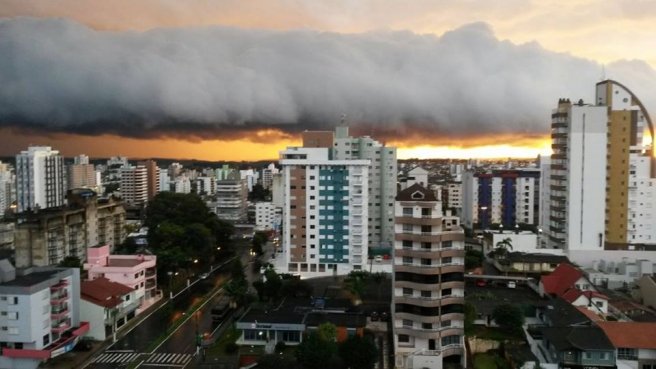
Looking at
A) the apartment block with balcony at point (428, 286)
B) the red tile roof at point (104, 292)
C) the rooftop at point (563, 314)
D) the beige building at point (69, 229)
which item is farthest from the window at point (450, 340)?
the beige building at point (69, 229)

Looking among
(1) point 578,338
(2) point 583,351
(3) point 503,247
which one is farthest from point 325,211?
(2) point 583,351

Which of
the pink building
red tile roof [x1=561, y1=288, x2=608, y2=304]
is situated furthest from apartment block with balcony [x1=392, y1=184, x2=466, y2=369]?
the pink building

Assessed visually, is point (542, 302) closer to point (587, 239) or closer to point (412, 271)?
point (412, 271)

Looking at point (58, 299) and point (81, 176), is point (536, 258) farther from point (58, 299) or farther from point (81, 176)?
point (81, 176)

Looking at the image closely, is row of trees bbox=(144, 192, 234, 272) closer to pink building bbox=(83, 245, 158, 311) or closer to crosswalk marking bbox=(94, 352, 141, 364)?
pink building bbox=(83, 245, 158, 311)

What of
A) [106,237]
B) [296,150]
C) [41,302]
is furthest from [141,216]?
[41,302]

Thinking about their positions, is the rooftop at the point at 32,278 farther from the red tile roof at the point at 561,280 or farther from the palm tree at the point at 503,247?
the palm tree at the point at 503,247
